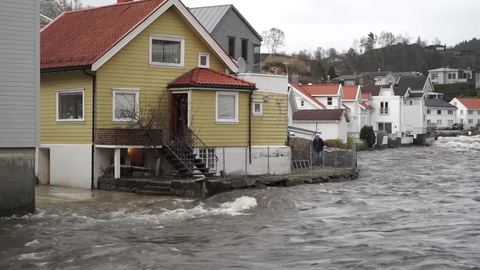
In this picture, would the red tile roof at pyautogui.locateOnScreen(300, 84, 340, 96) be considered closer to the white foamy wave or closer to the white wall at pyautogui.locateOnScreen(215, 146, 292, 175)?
the white foamy wave

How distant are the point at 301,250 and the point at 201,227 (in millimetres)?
4037

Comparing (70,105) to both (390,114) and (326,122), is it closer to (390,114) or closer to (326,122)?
(326,122)

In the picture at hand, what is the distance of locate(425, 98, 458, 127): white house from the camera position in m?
129

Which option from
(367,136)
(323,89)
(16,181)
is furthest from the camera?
(323,89)

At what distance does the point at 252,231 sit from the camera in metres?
19.5

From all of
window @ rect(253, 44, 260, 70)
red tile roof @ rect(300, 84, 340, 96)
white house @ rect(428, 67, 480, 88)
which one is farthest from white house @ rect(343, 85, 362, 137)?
white house @ rect(428, 67, 480, 88)

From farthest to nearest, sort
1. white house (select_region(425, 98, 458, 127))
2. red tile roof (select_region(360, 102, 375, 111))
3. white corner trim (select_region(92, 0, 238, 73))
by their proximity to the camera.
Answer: white house (select_region(425, 98, 458, 127)), red tile roof (select_region(360, 102, 375, 111)), white corner trim (select_region(92, 0, 238, 73))

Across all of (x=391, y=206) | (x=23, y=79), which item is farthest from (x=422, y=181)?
(x=23, y=79)

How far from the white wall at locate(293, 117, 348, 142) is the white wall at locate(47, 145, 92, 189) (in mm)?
38613

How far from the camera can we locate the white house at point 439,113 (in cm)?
12907

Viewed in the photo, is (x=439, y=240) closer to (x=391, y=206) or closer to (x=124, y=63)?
(x=391, y=206)

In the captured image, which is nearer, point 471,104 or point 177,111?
point 177,111

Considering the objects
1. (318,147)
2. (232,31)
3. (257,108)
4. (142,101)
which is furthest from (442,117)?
(142,101)

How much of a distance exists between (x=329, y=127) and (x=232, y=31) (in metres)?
21.1
